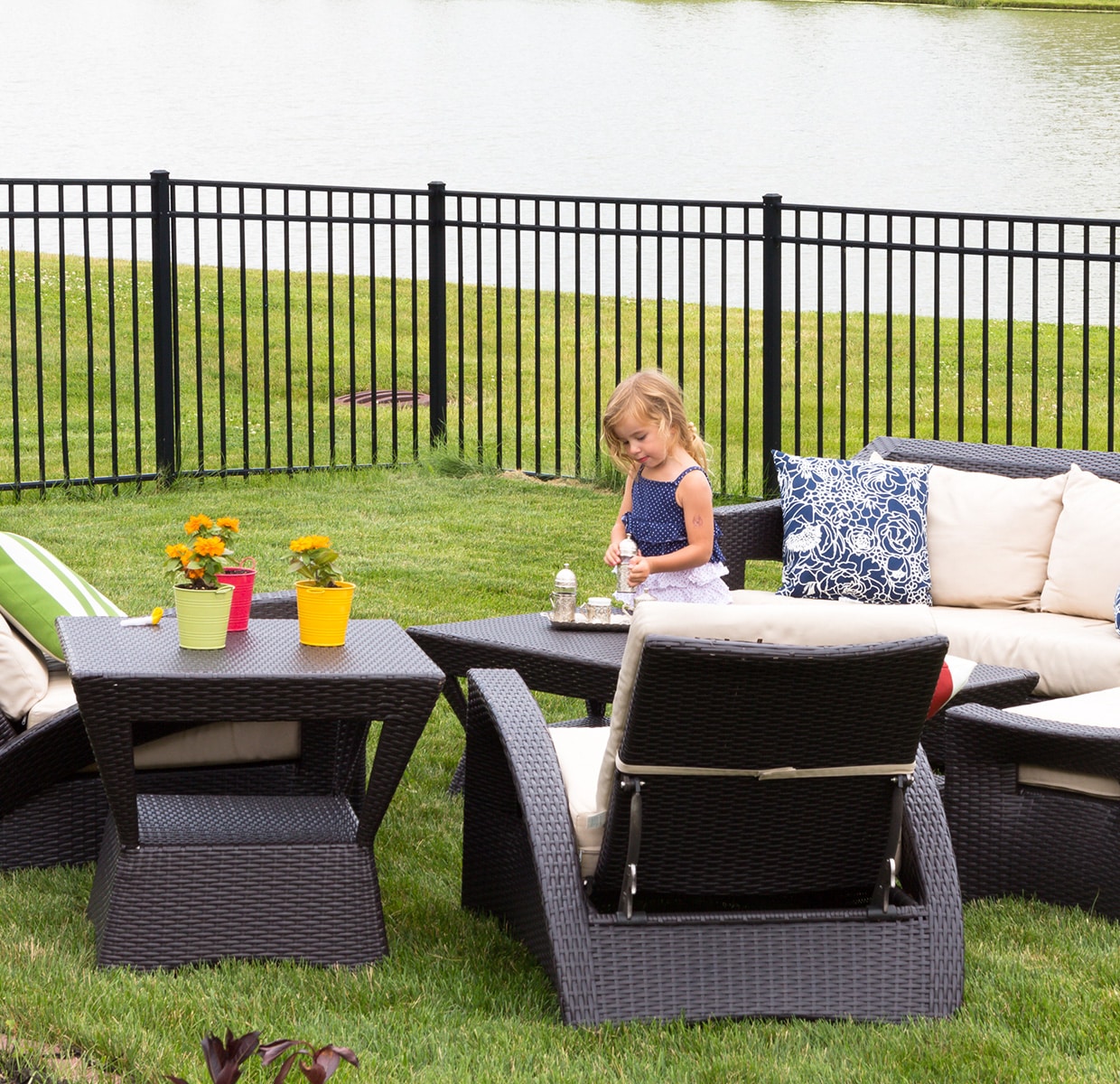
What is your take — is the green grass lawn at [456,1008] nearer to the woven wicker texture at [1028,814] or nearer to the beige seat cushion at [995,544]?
the woven wicker texture at [1028,814]

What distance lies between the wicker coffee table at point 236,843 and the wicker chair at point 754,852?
1.03ft

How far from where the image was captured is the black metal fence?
326 inches

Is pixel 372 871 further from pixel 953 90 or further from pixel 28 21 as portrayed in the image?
pixel 28 21

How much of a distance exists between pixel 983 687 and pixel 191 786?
6.51 ft

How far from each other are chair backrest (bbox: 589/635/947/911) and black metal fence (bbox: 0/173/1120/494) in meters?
4.74

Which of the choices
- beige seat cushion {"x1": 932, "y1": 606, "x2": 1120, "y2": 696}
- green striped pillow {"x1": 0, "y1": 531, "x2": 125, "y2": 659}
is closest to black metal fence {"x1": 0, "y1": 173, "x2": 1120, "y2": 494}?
beige seat cushion {"x1": 932, "y1": 606, "x2": 1120, "y2": 696}

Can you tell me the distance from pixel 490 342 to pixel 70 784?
11.3m

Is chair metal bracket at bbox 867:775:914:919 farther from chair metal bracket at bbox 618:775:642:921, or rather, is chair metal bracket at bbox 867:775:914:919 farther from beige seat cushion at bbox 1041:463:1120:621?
beige seat cushion at bbox 1041:463:1120:621

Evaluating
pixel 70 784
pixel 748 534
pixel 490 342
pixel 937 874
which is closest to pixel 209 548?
pixel 70 784

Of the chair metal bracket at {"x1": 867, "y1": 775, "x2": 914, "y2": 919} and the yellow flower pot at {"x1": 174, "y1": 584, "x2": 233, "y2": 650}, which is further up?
the yellow flower pot at {"x1": 174, "y1": 584, "x2": 233, "y2": 650}

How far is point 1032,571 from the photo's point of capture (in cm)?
498

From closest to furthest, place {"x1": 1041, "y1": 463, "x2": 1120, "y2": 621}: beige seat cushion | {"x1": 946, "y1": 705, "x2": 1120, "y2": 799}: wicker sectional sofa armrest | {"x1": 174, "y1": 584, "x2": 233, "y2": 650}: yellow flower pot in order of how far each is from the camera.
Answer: {"x1": 174, "y1": 584, "x2": 233, "y2": 650}: yellow flower pot → {"x1": 946, "y1": 705, "x2": 1120, "y2": 799}: wicker sectional sofa armrest → {"x1": 1041, "y1": 463, "x2": 1120, "y2": 621}: beige seat cushion

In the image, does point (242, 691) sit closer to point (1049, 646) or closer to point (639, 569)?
point (639, 569)

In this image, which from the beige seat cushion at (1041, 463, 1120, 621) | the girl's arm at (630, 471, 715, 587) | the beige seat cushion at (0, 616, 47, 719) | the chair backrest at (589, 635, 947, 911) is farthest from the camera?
the beige seat cushion at (1041, 463, 1120, 621)
